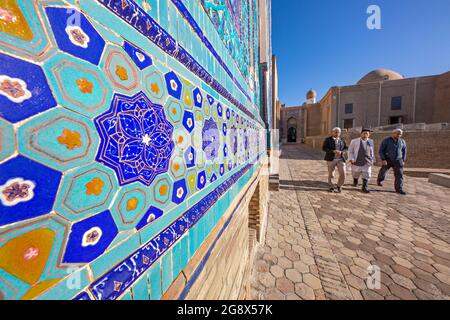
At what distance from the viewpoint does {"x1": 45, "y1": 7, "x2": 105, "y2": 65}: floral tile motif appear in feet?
1.18

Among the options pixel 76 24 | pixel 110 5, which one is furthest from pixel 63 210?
pixel 110 5

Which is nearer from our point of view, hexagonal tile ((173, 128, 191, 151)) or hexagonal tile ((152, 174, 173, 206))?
hexagonal tile ((152, 174, 173, 206))

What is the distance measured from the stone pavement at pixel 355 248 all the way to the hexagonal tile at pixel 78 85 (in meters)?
2.49

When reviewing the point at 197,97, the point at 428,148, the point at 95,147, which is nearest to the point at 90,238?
the point at 95,147

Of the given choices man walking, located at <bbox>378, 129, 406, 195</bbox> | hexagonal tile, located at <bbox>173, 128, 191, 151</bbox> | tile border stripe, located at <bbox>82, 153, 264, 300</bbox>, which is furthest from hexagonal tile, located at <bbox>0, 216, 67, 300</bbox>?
man walking, located at <bbox>378, 129, 406, 195</bbox>

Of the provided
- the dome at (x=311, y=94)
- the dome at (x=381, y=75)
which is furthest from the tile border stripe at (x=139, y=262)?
the dome at (x=311, y=94)

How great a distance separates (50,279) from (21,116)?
1.04ft

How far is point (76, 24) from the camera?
15.4 inches

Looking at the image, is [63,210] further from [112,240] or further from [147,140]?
[147,140]

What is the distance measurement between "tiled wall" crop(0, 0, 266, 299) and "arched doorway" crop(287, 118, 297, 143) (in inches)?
1409

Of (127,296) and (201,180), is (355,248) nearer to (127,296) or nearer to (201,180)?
(201,180)

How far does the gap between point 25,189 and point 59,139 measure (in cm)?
11

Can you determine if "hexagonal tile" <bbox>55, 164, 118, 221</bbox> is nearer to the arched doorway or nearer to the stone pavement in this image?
the stone pavement

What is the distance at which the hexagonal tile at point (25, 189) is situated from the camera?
0.30 meters
